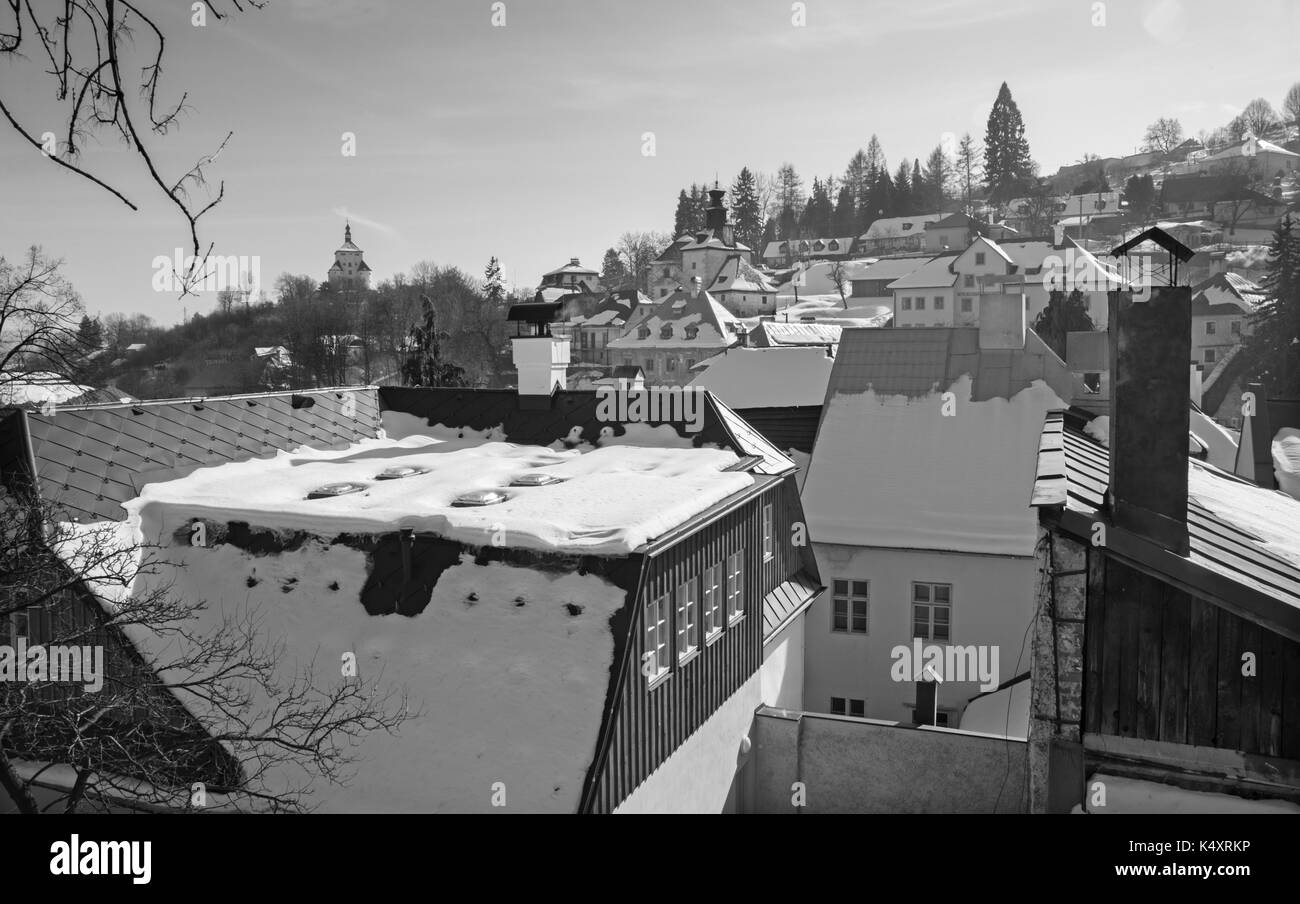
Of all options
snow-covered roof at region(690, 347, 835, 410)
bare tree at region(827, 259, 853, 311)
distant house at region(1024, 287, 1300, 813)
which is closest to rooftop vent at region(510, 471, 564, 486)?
distant house at region(1024, 287, 1300, 813)

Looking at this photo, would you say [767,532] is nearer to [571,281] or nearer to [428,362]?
[428,362]

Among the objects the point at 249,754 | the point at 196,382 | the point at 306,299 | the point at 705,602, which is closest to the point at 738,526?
the point at 705,602

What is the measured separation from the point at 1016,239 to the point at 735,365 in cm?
8003

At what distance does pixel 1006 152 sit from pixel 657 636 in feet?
472

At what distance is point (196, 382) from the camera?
69500mm

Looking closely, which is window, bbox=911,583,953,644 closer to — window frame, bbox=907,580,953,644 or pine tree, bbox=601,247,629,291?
window frame, bbox=907,580,953,644

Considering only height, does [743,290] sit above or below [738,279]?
below

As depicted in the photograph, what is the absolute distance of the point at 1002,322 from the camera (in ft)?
62.9

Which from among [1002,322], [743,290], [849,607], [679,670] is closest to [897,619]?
[849,607]

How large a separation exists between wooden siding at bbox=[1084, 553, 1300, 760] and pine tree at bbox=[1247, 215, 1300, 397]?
2096 inches

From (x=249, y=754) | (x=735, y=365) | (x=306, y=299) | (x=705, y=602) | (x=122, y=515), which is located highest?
(x=306, y=299)

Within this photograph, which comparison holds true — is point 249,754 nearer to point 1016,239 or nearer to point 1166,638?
point 1166,638

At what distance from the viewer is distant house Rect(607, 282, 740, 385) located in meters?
75.4

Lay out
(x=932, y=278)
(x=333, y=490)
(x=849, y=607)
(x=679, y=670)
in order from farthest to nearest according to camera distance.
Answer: (x=932, y=278)
(x=849, y=607)
(x=333, y=490)
(x=679, y=670)
